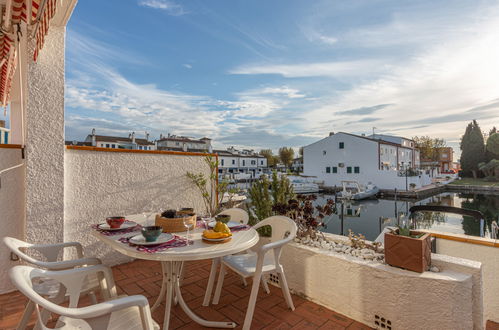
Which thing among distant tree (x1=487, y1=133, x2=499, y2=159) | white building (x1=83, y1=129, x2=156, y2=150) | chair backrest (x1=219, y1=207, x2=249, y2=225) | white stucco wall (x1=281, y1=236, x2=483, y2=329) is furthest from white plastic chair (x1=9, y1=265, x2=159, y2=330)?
distant tree (x1=487, y1=133, x2=499, y2=159)

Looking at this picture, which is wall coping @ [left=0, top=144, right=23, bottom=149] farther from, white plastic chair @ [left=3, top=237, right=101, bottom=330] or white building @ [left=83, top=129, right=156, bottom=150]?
white building @ [left=83, top=129, right=156, bottom=150]

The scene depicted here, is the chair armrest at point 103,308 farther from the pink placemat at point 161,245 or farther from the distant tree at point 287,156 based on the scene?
the distant tree at point 287,156

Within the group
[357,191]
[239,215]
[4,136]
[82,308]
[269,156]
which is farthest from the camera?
[269,156]

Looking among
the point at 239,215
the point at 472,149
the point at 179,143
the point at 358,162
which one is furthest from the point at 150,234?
the point at 472,149

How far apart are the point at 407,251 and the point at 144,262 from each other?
3164mm

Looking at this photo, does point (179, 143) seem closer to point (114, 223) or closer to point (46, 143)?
point (46, 143)

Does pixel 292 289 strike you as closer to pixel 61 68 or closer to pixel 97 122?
pixel 61 68

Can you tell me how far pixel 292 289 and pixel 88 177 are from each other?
2.77 meters

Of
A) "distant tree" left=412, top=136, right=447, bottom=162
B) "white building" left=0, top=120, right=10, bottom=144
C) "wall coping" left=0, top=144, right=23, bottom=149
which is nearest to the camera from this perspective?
"wall coping" left=0, top=144, right=23, bottom=149

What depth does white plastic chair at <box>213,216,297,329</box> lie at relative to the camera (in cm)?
184

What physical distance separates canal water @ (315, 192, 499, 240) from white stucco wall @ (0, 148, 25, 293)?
10.3 meters

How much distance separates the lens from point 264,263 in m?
2.12

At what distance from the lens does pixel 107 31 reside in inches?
211

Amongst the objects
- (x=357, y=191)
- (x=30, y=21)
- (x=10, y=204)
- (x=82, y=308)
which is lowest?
(x=357, y=191)
